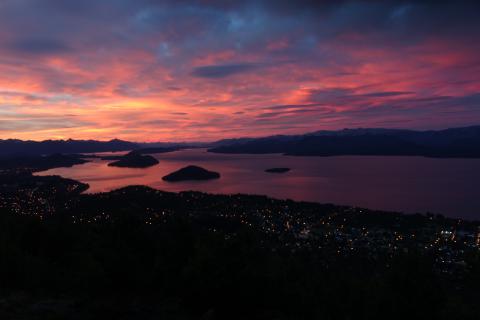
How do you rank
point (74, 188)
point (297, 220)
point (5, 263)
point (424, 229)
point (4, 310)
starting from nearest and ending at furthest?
point (4, 310), point (5, 263), point (424, 229), point (297, 220), point (74, 188)

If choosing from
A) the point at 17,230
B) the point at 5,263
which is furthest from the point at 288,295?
the point at 17,230

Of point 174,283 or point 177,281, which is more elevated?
point 177,281

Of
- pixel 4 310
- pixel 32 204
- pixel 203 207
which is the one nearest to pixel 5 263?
pixel 4 310

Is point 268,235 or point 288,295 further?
point 268,235

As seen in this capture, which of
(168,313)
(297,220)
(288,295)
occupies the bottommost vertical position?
(297,220)

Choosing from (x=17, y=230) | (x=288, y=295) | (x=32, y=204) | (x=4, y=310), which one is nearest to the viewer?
(x=4, y=310)

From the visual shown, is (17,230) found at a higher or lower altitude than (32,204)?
higher

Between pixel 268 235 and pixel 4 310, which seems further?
pixel 268 235

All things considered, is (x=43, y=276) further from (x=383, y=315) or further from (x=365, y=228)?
(x=365, y=228)

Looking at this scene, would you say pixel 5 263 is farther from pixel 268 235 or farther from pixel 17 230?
pixel 268 235

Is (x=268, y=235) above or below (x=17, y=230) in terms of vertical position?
below
